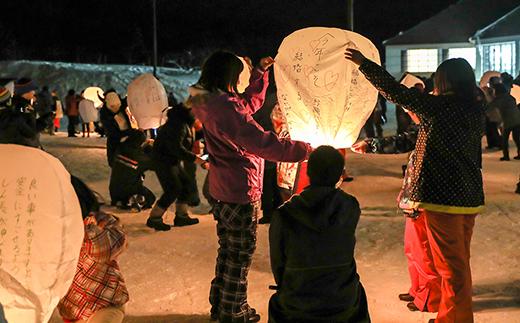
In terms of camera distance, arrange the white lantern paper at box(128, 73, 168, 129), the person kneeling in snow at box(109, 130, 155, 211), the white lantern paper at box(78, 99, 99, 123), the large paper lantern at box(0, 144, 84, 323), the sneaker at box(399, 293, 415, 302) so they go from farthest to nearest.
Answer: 1. the white lantern paper at box(78, 99, 99, 123)
2. the person kneeling in snow at box(109, 130, 155, 211)
3. the white lantern paper at box(128, 73, 168, 129)
4. the sneaker at box(399, 293, 415, 302)
5. the large paper lantern at box(0, 144, 84, 323)

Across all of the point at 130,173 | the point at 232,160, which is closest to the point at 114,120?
the point at 130,173

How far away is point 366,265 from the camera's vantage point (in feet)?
22.1

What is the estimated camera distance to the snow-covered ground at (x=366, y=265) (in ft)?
18.1

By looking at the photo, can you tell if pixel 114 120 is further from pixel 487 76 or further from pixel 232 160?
pixel 487 76

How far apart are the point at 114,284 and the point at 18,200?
1.02m

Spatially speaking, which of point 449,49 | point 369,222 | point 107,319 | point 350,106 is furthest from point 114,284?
point 449,49

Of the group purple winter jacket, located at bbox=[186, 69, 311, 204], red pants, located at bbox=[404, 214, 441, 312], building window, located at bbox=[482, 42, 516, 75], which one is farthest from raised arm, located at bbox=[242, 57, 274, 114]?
building window, located at bbox=[482, 42, 516, 75]

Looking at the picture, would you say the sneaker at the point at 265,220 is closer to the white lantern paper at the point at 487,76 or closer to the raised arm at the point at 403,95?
the raised arm at the point at 403,95

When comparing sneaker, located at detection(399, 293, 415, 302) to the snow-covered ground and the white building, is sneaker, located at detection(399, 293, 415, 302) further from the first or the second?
the white building

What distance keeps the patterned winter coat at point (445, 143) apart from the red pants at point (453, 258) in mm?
90

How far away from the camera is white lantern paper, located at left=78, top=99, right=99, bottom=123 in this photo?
22.0 meters

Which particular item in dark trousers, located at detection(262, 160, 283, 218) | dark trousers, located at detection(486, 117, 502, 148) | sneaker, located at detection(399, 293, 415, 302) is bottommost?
sneaker, located at detection(399, 293, 415, 302)

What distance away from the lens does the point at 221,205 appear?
195 inches

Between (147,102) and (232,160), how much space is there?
4770mm
